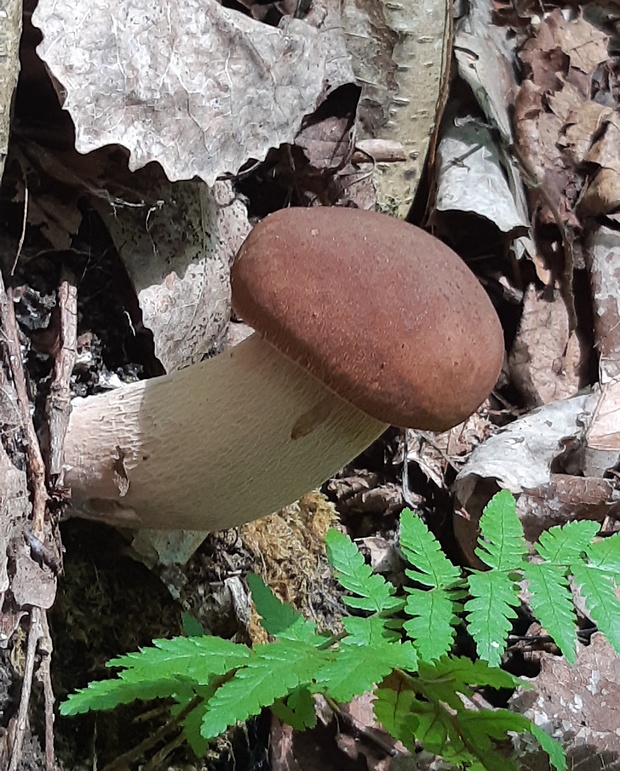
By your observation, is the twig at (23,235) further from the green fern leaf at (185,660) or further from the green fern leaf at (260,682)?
the green fern leaf at (260,682)

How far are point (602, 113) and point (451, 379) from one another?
391 centimetres

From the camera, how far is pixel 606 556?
70.5 inches

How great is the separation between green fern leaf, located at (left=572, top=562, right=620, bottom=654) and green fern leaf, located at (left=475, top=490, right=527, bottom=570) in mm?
134

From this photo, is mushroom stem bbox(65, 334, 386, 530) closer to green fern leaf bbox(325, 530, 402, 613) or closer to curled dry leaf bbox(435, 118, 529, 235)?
green fern leaf bbox(325, 530, 402, 613)

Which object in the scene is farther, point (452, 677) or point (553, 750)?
point (553, 750)

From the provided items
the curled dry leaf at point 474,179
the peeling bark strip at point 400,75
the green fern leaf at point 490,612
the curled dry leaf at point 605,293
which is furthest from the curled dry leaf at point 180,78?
the curled dry leaf at point 605,293

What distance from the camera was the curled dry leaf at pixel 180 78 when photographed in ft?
7.11

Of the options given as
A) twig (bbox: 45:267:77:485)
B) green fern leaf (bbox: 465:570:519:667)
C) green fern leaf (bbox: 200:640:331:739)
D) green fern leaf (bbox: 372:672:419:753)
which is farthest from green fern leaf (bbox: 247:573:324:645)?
twig (bbox: 45:267:77:485)

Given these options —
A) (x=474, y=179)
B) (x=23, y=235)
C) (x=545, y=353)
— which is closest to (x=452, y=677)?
(x=23, y=235)

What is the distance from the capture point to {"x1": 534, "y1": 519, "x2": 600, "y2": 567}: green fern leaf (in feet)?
5.86

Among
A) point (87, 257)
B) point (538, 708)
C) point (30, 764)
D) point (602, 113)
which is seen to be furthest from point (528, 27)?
point (30, 764)

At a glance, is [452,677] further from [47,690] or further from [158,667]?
[47,690]

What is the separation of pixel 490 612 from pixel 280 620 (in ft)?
1.76

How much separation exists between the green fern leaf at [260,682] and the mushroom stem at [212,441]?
51 cm
